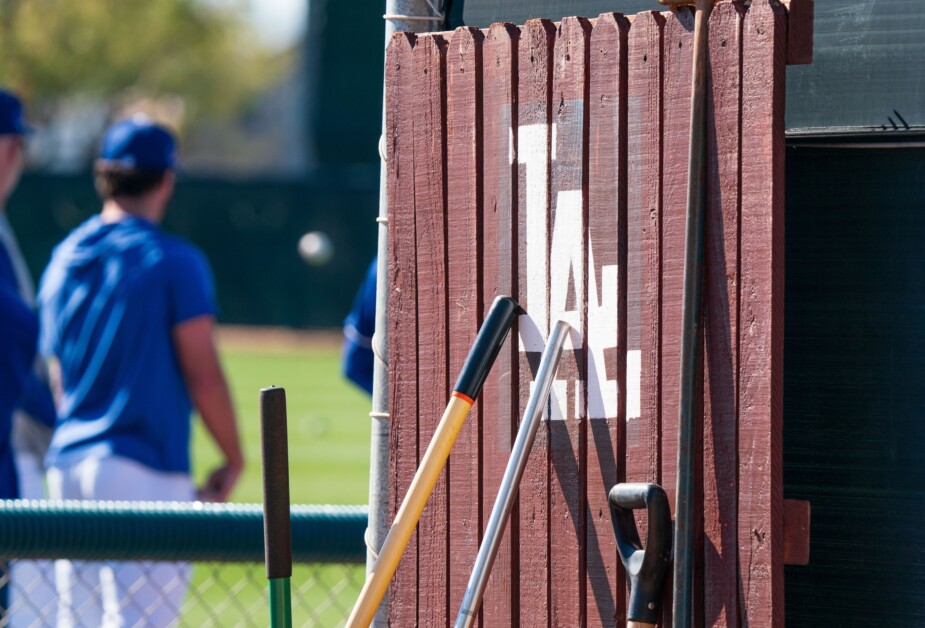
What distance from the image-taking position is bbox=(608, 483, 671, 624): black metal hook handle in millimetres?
2344

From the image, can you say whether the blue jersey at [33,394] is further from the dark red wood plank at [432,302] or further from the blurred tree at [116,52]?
the blurred tree at [116,52]

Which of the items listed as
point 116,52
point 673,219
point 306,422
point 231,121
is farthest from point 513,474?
point 231,121

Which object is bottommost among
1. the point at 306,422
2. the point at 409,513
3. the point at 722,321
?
the point at 306,422

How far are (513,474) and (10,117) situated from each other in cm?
336

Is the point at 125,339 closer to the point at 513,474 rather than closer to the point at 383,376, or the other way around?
the point at 383,376

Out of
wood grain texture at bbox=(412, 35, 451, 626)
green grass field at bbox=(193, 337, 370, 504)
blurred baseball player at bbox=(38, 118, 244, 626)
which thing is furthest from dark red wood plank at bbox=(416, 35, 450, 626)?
green grass field at bbox=(193, 337, 370, 504)

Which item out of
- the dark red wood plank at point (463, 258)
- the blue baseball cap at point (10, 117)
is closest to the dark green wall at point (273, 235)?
the blue baseball cap at point (10, 117)

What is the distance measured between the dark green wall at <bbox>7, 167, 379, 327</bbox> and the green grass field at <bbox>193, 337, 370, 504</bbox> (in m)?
0.86

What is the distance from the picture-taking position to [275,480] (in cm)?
239

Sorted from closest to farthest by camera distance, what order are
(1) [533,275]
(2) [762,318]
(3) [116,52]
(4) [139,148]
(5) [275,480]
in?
(2) [762,318], (5) [275,480], (1) [533,275], (4) [139,148], (3) [116,52]

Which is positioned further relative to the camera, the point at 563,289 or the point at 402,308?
the point at 402,308

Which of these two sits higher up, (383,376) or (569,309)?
(569,309)

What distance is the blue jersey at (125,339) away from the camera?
5.13 m

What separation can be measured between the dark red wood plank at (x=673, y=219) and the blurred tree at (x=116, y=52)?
44.2m
